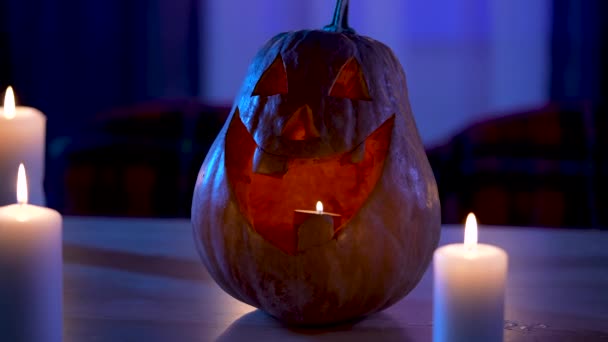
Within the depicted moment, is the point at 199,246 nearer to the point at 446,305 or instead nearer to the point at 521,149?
the point at 446,305

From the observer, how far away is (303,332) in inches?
35.3

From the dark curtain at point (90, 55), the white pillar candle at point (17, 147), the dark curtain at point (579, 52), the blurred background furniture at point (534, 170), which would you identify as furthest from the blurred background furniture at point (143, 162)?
the white pillar candle at point (17, 147)

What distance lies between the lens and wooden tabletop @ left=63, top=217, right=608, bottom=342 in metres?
0.90

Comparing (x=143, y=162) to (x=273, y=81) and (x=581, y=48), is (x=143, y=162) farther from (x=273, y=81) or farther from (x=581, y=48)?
(x=273, y=81)

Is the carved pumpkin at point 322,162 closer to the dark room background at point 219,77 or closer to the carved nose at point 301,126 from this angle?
the carved nose at point 301,126

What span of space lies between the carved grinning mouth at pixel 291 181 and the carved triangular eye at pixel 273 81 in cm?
4

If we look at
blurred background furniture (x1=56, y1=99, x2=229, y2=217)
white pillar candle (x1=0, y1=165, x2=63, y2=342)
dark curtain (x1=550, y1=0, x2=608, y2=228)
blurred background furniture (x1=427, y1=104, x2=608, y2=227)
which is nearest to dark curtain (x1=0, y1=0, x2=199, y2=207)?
blurred background furniture (x1=56, y1=99, x2=229, y2=217)

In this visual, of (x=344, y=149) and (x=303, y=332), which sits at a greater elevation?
(x=344, y=149)

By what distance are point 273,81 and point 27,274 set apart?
350 mm

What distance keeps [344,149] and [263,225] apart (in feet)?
0.52

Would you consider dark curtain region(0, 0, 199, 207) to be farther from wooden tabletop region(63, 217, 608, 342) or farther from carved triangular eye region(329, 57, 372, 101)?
carved triangular eye region(329, 57, 372, 101)

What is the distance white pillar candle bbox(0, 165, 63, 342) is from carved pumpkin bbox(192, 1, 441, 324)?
0.20m

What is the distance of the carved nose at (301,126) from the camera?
87 centimetres

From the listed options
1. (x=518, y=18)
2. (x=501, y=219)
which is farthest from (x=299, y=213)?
(x=518, y=18)
